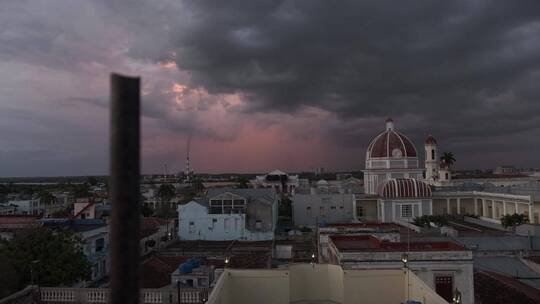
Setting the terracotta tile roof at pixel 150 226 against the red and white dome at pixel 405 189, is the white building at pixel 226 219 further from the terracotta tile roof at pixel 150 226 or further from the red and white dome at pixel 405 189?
the red and white dome at pixel 405 189

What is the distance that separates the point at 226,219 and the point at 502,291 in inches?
1079

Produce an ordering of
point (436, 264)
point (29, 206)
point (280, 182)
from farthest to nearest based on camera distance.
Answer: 1. point (280, 182)
2. point (29, 206)
3. point (436, 264)

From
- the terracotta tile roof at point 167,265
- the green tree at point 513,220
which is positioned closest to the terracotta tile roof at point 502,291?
the terracotta tile roof at point 167,265

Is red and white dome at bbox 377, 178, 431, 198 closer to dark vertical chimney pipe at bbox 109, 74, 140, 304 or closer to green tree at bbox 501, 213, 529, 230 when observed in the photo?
green tree at bbox 501, 213, 529, 230

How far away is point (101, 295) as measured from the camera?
16547 mm

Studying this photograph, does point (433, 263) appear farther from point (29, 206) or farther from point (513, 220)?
point (29, 206)

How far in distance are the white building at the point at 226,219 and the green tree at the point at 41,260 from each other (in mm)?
23688

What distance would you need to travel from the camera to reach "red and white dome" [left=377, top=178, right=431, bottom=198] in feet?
159

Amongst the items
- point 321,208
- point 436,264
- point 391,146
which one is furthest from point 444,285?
point 391,146

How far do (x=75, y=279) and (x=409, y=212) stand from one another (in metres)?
37.4

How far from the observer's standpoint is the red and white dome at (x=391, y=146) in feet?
186

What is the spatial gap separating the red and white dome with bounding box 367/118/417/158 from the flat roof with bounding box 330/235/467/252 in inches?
1448

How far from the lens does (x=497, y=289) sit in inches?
827

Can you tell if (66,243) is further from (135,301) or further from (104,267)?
(135,301)
